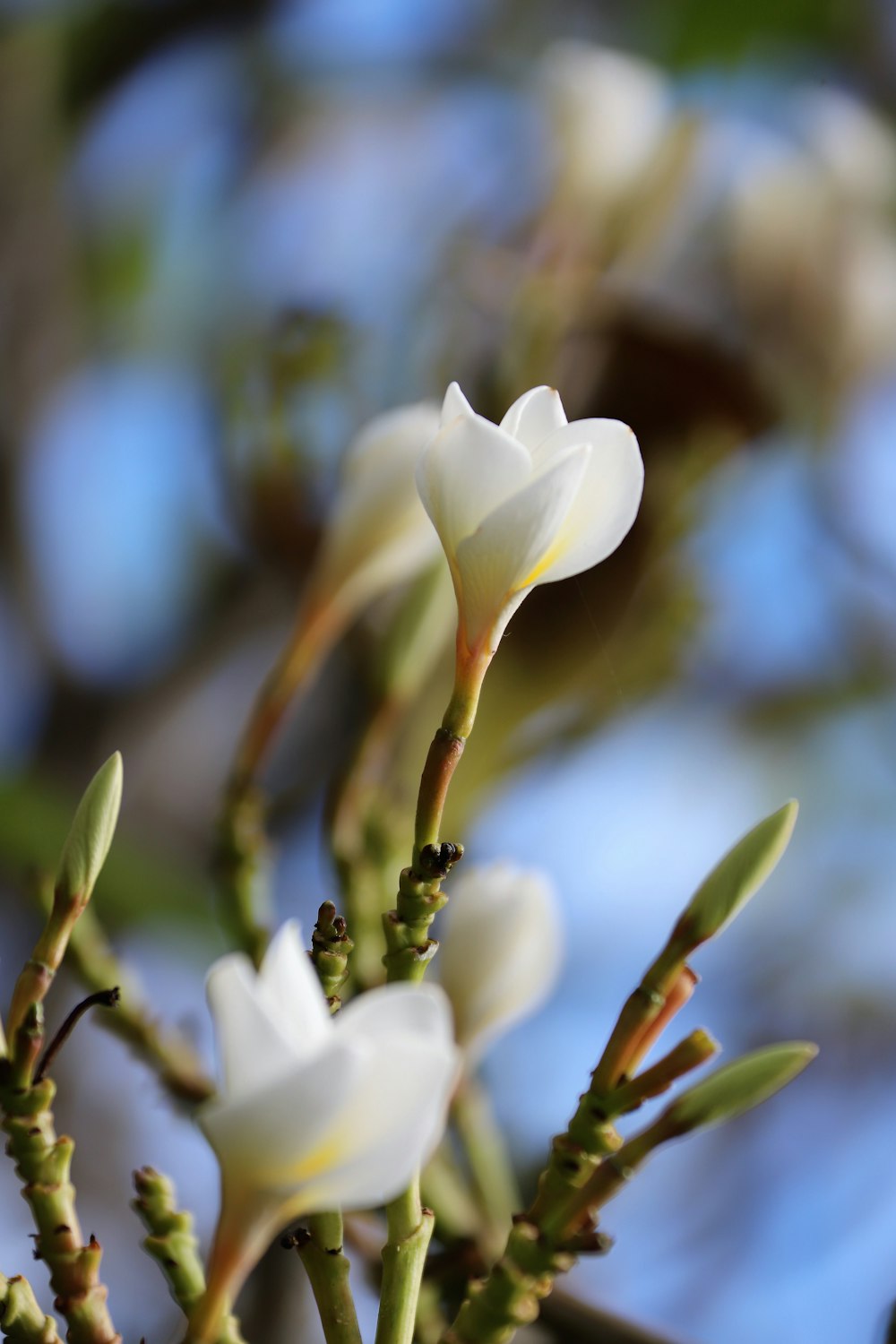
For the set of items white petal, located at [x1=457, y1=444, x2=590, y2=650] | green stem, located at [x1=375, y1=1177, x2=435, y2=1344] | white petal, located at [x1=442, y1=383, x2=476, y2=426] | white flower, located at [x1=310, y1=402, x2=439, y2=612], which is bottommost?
green stem, located at [x1=375, y1=1177, x2=435, y2=1344]

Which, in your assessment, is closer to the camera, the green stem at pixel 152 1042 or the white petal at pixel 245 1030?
the white petal at pixel 245 1030

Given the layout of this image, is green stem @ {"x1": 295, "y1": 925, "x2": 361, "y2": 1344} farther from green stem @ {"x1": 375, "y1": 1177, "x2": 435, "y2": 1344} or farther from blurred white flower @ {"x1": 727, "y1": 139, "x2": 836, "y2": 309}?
blurred white flower @ {"x1": 727, "y1": 139, "x2": 836, "y2": 309}

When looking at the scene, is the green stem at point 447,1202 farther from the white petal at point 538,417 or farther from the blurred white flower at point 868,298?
the blurred white flower at point 868,298

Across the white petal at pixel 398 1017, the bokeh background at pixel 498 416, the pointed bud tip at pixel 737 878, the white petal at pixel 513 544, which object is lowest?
the white petal at pixel 398 1017

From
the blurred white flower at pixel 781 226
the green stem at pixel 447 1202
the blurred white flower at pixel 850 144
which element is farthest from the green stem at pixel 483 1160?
the blurred white flower at pixel 850 144

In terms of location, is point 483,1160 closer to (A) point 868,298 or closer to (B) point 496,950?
(B) point 496,950

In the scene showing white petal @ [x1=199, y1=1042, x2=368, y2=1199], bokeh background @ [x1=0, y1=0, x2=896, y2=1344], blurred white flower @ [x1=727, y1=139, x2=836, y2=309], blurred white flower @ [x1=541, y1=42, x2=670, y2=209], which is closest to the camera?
white petal @ [x1=199, y1=1042, x2=368, y2=1199]

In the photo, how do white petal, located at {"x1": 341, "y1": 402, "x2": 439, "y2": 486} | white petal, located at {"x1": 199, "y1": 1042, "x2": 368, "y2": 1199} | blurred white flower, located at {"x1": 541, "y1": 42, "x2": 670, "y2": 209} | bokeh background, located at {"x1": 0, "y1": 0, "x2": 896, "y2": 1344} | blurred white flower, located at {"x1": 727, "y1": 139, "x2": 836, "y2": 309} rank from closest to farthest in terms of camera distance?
1. white petal, located at {"x1": 199, "y1": 1042, "x2": 368, "y2": 1199}
2. white petal, located at {"x1": 341, "y1": 402, "x2": 439, "y2": 486}
3. bokeh background, located at {"x1": 0, "y1": 0, "x2": 896, "y2": 1344}
4. blurred white flower, located at {"x1": 541, "y1": 42, "x2": 670, "y2": 209}
5. blurred white flower, located at {"x1": 727, "y1": 139, "x2": 836, "y2": 309}

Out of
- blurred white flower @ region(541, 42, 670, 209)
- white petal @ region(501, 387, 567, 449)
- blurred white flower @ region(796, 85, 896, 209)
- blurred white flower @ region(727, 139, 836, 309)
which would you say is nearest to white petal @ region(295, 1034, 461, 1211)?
white petal @ region(501, 387, 567, 449)
